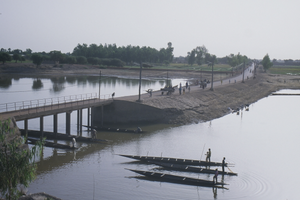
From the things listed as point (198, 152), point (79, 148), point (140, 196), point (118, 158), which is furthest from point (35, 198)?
point (198, 152)

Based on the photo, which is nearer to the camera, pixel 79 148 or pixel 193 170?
pixel 193 170

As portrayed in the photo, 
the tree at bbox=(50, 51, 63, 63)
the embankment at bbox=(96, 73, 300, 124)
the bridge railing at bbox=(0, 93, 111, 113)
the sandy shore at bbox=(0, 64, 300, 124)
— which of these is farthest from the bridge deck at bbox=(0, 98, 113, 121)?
the tree at bbox=(50, 51, 63, 63)

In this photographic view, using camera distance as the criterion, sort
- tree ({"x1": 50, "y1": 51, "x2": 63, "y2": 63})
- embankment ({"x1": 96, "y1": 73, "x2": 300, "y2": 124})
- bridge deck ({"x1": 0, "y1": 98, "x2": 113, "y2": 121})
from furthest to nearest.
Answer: tree ({"x1": 50, "y1": 51, "x2": 63, "y2": 63})
embankment ({"x1": 96, "y1": 73, "x2": 300, "y2": 124})
bridge deck ({"x1": 0, "y1": 98, "x2": 113, "y2": 121})

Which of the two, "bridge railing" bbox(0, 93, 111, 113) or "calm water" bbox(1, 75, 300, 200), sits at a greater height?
"bridge railing" bbox(0, 93, 111, 113)

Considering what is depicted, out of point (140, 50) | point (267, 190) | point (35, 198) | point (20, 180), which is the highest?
point (140, 50)

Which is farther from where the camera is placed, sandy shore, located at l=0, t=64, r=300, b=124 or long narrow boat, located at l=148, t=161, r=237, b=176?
sandy shore, located at l=0, t=64, r=300, b=124

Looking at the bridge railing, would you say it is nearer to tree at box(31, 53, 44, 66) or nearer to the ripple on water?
the ripple on water

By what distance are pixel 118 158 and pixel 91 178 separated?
5648 mm

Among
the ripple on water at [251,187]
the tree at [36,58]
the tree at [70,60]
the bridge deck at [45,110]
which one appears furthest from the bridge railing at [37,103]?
the tree at [70,60]

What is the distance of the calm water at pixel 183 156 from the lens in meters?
25.7

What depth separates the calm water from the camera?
25719mm

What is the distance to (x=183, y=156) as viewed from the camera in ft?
113

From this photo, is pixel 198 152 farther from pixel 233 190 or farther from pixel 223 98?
pixel 223 98

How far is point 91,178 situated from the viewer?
2788 cm
